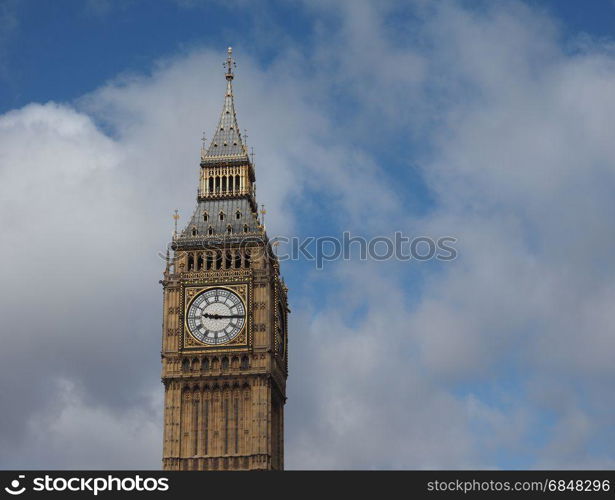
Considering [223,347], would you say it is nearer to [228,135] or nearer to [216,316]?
[216,316]

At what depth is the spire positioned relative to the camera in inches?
5827

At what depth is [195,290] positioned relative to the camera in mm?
136875

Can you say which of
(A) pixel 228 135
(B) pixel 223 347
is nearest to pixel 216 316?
(B) pixel 223 347

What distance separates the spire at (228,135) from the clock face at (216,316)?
18.3 m

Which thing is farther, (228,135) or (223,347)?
(228,135)

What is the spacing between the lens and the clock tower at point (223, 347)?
5197 inches

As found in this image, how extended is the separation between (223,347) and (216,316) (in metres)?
Answer: 3.32

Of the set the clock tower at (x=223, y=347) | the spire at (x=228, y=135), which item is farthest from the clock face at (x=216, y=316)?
the spire at (x=228, y=135)

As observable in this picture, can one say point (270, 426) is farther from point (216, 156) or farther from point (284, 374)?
point (216, 156)

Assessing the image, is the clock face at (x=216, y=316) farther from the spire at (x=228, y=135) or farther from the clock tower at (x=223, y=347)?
the spire at (x=228, y=135)

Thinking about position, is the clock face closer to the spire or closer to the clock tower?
the clock tower

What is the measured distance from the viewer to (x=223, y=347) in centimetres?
13438
